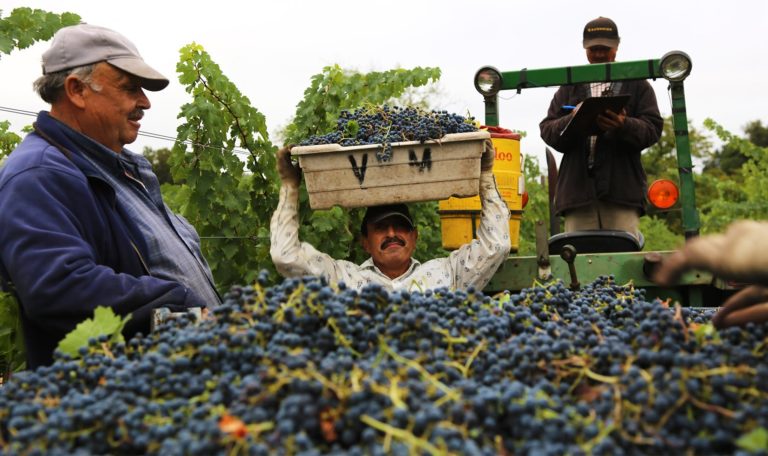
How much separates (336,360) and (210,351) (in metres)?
0.23

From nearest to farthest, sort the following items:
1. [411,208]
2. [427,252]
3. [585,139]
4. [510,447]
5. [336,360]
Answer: [510,447]
[336,360]
[585,139]
[411,208]
[427,252]

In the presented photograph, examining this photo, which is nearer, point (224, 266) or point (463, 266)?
point (463, 266)

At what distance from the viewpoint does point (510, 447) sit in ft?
3.81

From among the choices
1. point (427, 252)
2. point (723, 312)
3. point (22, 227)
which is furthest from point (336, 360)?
point (427, 252)

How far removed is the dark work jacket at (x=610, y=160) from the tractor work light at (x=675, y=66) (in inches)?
7.9

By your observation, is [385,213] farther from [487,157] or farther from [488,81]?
[488,81]

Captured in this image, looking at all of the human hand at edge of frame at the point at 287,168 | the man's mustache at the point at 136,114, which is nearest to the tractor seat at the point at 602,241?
the human hand at edge of frame at the point at 287,168

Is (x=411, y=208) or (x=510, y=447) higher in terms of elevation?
(x=411, y=208)

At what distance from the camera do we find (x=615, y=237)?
4.50 m

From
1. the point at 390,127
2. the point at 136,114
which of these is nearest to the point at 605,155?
the point at 390,127

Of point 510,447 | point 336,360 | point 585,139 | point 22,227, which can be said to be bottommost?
point 510,447

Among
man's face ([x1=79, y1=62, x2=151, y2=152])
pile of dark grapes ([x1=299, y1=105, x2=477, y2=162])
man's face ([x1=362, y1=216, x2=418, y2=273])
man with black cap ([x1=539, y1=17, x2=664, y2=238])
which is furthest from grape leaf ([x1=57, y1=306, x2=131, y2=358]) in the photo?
man with black cap ([x1=539, y1=17, x2=664, y2=238])

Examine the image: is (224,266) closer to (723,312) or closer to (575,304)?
(575,304)

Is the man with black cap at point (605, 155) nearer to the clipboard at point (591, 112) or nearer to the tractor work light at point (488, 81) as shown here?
the clipboard at point (591, 112)
